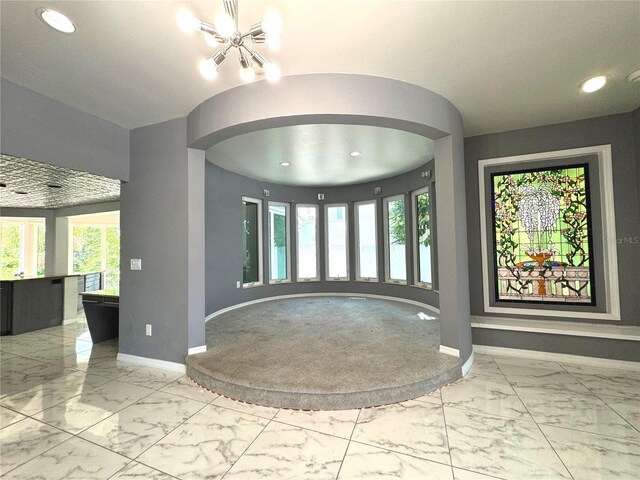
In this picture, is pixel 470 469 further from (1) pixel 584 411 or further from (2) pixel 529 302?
(2) pixel 529 302

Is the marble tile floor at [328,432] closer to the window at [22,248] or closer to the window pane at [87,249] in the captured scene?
the window at [22,248]

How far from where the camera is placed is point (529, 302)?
3652 mm

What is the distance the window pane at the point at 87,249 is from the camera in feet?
29.8

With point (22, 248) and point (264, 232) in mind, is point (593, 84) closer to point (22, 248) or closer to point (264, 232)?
point (264, 232)

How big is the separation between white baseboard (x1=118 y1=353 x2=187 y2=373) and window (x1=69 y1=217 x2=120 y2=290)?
6.95 metres

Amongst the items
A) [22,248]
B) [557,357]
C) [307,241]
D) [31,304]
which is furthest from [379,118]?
[22,248]

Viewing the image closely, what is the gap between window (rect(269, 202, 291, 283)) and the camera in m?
6.49

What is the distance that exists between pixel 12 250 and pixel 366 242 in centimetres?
964

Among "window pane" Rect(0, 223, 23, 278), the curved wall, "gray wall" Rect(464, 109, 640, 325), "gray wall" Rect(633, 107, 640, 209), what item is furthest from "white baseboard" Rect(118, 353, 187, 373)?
"window pane" Rect(0, 223, 23, 278)

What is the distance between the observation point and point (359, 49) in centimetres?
216

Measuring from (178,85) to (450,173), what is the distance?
108 inches

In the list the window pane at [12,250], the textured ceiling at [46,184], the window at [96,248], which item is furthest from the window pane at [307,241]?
the window pane at [12,250]

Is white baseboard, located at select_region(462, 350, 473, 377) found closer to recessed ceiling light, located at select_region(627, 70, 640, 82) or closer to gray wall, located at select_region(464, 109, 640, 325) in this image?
gray wall, located at select_region(464, 109, 640, 325)

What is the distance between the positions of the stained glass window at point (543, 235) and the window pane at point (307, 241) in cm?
403
